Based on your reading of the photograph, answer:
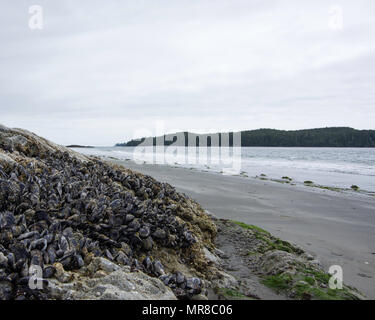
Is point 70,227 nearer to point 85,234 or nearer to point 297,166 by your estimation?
point 85,234

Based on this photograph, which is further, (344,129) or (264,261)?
(344,129)

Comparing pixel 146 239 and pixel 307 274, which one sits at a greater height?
pixel 146 239

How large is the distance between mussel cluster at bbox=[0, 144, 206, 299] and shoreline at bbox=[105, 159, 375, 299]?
296 cm

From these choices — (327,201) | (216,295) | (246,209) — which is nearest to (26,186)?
(216,295)

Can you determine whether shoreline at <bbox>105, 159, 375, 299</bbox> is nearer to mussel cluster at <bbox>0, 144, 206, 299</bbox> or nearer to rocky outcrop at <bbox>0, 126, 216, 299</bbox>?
rocky outcrop at <bbox>0, 126, 216, 299</bbox>

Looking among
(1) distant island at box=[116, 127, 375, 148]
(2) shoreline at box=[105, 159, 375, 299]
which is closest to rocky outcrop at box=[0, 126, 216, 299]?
(2) shoreline at box=[105, 159, 375, 299]

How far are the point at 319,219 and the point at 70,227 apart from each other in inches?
308

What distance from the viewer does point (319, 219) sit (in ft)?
29.0

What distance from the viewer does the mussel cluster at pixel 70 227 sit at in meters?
2.54

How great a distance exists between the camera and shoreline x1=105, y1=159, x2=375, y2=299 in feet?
17.2

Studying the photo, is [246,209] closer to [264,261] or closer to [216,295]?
[264,261]

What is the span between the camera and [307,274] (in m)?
4.04
